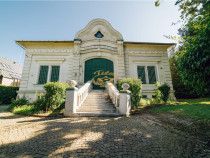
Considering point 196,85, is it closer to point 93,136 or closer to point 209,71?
point 209,71

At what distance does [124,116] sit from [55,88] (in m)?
4.51

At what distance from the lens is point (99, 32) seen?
12125 mm

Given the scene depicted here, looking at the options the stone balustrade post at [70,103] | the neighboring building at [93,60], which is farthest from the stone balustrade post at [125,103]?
the neighboring building at [93,60]

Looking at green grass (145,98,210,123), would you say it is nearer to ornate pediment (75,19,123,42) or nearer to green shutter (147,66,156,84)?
green shutter (147,66,156,84)

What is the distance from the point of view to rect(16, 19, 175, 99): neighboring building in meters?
10.7

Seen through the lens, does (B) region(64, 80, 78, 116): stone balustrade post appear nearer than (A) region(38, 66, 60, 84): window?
Yes

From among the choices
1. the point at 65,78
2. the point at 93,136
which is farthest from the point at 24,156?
the point at 65,78

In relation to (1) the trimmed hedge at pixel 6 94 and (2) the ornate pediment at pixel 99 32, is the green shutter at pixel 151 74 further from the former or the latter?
(1) the trimmed hedge at pixel 6 94

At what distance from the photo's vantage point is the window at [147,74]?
1112 cm

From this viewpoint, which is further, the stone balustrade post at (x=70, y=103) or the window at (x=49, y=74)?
the window at (x=49, y=74)

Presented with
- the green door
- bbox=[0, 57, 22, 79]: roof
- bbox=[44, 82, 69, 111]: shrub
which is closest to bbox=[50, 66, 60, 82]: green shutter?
the green door

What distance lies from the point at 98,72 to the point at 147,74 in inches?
236

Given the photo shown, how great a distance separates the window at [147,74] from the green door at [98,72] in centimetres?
349

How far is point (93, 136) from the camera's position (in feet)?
8.86
